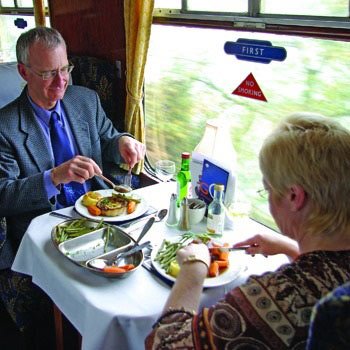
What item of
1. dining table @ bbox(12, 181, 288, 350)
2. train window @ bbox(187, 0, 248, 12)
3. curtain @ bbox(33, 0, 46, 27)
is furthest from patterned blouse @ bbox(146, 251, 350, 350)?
curtain @ bbox(33, 0, 46, 27)

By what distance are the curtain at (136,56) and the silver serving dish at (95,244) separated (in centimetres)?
106

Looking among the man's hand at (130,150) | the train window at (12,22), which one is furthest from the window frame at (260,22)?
the train window at (12,22)

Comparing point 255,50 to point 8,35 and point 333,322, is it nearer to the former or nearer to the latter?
point 333,322

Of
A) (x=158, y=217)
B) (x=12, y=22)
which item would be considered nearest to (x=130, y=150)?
(x=158, y=217)

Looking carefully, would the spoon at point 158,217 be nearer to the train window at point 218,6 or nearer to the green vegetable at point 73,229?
the green vegetable at point 73,229

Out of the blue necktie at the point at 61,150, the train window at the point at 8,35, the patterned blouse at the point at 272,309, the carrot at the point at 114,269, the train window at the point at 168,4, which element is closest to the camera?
the patterned blouse at the point at 272,309

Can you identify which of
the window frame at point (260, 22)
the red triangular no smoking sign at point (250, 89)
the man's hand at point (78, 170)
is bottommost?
the man's hand at point (78, 170)

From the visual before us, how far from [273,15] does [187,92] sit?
0.76m

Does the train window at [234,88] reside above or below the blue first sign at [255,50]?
below

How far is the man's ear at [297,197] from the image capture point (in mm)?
1043

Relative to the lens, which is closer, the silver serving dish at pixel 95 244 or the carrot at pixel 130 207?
the silver serving dish at pixel 95 244

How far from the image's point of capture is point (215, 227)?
1648 millimetres

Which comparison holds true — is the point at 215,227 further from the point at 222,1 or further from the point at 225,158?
the point at 222,1

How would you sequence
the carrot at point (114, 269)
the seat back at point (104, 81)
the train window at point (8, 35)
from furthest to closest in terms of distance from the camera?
the train window at point (8, 35)
the seat back at point (104, 81)
the carrot at point (114, 269)
